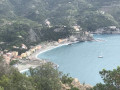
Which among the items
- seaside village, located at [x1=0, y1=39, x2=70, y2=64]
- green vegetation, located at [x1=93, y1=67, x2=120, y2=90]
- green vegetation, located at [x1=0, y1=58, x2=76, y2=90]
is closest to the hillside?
seaside village, located at [x1=0, y1=39, x2=70, y2=64]

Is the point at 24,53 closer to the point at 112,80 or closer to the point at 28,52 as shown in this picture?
the point at 28,52

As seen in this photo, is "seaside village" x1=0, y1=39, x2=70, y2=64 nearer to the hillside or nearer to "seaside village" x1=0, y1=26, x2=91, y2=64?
"seaside village" x1=0, y1=26, x2=91, y2=64

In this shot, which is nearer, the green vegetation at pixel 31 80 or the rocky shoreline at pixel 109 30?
the green vegetation at pixel 31 80

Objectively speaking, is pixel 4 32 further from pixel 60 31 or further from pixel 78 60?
pixel 78 60

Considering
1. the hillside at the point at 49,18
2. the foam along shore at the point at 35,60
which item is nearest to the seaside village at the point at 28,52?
the foam along shore at the point at 35,60

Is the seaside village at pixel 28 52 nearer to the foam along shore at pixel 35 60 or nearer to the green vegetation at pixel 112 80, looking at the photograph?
the foam along shore at pixel 35 60
